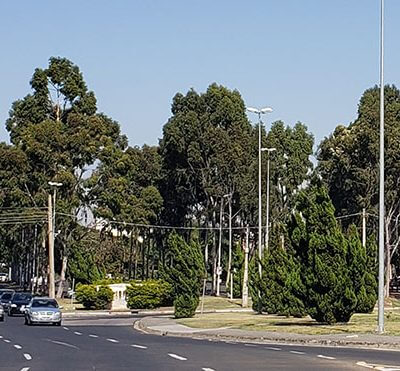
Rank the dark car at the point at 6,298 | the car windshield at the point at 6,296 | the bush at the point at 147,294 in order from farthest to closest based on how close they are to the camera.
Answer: the bush at the point at 147,294 < the car windshield at the point at 6,296 < the dark car at the point at 6,298

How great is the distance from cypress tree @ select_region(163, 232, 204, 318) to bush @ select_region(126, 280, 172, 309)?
750 inches

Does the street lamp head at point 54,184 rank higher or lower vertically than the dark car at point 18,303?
higher

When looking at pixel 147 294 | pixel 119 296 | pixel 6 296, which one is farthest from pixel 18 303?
pixel 147 294

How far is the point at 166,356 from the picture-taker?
2752 cm

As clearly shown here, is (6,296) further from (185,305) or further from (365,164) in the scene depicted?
(365,164)

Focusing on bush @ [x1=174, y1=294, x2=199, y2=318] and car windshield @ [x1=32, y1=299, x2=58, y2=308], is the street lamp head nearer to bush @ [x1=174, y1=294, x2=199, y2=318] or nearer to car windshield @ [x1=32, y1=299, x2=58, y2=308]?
bush @ [x1=174, y1=294, x2=199, y2=318]

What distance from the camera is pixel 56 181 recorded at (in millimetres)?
81125

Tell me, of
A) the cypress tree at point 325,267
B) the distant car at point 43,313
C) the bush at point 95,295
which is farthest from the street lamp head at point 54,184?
the cypress tree at point 325,267

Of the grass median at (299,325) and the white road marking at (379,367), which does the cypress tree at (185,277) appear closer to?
the grass median at (299,325)

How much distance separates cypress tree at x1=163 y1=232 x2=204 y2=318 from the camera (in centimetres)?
5659

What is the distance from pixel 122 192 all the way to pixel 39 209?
22.8 feet

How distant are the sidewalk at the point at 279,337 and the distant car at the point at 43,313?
563 centimetres

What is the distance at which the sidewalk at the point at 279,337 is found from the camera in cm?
3253

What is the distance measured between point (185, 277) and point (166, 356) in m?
29.1
